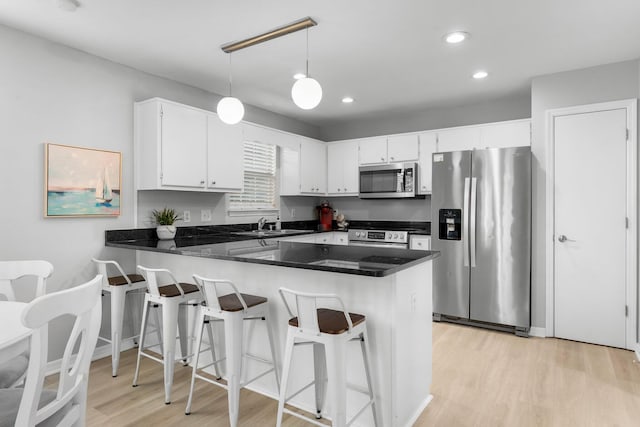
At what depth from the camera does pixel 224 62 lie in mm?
3373

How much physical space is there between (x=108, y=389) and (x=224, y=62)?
2.73 metres

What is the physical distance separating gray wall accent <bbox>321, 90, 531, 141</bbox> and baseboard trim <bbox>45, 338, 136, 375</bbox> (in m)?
4.00

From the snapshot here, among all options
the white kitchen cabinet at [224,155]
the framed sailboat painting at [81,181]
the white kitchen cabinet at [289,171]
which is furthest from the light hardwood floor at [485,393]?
the white kitchen cabinet at [289,171]

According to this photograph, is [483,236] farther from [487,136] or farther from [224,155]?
[224,155]

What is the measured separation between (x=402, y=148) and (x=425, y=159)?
347mm

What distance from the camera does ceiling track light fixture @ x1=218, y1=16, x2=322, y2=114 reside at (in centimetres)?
233

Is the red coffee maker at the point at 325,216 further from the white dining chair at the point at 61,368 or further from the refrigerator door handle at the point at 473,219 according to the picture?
the white dining chair at the point at 61,368

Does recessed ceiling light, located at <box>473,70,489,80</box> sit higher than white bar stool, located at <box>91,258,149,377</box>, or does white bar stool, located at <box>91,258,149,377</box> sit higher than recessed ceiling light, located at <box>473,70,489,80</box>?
recessed ceiling light, located at <box>473,70,489,80</box>

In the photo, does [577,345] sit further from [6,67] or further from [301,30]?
[6,67]

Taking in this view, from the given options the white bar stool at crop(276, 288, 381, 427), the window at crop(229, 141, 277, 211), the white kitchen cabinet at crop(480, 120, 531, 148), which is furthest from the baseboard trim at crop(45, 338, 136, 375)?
the white kitchen cabinet at crop(480, 120, 531, 148)

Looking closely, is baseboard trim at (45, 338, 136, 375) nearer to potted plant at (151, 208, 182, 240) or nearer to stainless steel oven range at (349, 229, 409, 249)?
potted plant at (151, 208, 182, 240)

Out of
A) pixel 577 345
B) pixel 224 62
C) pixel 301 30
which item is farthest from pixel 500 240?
pixel 224 62

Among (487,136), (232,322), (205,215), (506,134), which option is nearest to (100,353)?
(205,215)

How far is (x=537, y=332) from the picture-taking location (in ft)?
12.1
